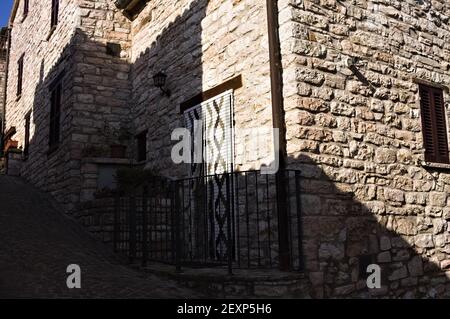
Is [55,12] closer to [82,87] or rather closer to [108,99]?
[82,87]

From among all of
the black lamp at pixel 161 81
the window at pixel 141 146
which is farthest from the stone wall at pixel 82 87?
the black lamp at pixel 161 81

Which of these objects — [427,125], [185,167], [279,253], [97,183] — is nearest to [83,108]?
[97,183]

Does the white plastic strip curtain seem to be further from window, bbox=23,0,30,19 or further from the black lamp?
window, bbox=23,0,30,19

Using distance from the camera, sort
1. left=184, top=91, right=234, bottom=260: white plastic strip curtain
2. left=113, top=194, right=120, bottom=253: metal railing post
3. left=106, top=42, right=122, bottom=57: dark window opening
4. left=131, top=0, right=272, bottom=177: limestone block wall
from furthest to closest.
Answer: left=106, top=42, right=122, bottom=57: dark window opening → left=113, top=194, right=120, bottom=253: metal railing post → left=184, top=91, right=234, bottom=260: white plastic strip curtain → left=131, top=0, right=272, bottom=177: limestone block wall

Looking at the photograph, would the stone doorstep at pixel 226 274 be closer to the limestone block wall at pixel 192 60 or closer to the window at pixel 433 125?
the limestone block wall at pixel 192 60

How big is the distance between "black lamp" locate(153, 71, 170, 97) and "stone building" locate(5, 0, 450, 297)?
4.5 inches

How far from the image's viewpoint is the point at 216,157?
6617 mm

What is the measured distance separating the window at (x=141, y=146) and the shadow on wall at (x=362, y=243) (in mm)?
4143

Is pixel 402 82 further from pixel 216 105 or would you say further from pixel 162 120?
pixel 162 120

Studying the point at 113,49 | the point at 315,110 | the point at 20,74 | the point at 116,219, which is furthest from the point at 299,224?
the point at 20,74

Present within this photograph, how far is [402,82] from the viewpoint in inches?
261

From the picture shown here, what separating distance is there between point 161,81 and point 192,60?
0.82 metres

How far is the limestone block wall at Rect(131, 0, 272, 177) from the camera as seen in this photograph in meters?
5.97

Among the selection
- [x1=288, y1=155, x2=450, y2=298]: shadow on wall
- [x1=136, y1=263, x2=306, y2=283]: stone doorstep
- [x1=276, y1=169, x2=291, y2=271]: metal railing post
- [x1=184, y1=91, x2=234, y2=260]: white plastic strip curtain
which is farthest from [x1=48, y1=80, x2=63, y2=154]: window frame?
[x1=288, y1=155, x2=450, y2=298]: shadow on wall
